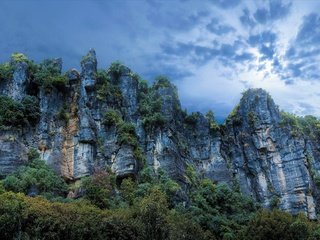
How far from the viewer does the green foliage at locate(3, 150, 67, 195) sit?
130ft

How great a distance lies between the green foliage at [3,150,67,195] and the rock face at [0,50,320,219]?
1.53 metres

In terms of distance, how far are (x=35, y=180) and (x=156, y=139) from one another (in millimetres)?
19698

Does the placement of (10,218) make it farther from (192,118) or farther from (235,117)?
(235,117)

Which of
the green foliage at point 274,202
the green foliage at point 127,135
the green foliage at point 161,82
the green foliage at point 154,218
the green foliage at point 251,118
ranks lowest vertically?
the green foliage at point 154,218

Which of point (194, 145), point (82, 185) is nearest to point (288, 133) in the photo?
point (194, 145)

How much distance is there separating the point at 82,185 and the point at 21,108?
12.9 meters

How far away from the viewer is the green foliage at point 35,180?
39531mm

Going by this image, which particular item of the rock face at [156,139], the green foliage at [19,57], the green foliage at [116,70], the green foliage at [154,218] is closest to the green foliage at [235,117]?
the rock face at [156,139]

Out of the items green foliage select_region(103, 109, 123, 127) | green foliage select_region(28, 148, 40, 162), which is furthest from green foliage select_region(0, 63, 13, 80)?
green foliage select_region(103, 109, 123, 127)

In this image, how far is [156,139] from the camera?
5588 centimetres

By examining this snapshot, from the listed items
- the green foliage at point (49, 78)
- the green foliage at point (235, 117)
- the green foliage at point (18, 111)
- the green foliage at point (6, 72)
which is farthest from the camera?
the green foliage at point (235, 117)

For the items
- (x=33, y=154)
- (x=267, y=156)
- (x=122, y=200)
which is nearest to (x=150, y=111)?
(x=122, y=200)

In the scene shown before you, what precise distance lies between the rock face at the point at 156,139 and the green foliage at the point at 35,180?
1.53 metres

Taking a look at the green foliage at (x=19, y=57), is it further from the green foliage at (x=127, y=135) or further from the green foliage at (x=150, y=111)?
the green foliage at (x=150, y=111)
